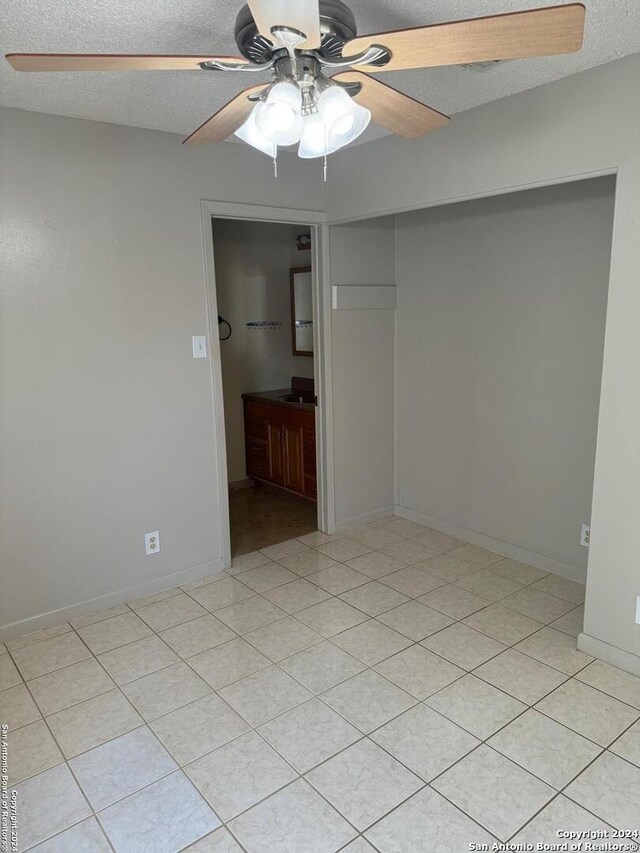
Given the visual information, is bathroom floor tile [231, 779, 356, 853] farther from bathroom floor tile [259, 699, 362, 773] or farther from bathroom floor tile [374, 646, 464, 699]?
bathroom floor tile [374, 646, 464, 699]

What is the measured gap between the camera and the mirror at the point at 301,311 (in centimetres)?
507

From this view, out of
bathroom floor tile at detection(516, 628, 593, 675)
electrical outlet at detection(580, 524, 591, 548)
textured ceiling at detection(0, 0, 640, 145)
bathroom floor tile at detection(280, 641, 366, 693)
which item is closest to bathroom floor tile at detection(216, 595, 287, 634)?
bathroom floor tile at detection(280, 641, 366, 693)

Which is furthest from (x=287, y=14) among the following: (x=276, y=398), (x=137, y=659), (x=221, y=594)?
(x=276, y=398)

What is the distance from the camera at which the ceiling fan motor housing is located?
1.50 metres

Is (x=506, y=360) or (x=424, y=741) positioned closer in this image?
(x=424, y=741)

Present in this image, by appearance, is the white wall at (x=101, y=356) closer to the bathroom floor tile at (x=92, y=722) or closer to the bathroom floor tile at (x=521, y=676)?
the bathroom floor tile at (x=92, y=722)

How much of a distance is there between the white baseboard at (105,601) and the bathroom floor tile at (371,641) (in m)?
1.02

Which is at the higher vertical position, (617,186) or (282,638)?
(617,186)

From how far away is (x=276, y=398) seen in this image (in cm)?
488

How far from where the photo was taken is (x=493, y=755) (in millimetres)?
2051

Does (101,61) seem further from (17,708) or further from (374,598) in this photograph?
(374,598)

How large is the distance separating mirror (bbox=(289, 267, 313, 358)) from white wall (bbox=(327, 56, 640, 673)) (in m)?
2.27

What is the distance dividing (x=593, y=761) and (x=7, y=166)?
3.28 metres

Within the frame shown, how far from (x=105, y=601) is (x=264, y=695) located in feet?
3.81
